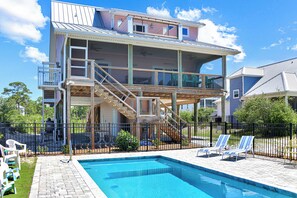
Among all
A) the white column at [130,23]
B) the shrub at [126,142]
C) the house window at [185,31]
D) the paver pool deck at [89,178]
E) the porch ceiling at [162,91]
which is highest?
the house window at [185,31]

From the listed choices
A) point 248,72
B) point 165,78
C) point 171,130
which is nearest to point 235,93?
point 248,72

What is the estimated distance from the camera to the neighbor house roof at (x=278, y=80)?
2528cm

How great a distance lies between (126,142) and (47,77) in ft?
27.6

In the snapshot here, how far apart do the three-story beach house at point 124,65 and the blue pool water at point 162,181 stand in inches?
153

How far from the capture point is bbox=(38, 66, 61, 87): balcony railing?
1744 cm

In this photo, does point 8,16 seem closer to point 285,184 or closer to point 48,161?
point 48,161

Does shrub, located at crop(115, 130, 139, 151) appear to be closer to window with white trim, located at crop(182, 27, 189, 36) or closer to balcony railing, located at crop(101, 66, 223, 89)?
balcony railing, located at crop(101, 66, 223, 89)

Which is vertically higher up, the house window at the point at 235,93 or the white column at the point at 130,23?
the white column at the point at 130,23

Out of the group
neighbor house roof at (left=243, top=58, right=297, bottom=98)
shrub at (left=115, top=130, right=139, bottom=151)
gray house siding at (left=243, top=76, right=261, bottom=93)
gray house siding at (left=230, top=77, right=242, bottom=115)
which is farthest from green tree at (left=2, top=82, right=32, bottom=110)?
shrub at (left=115, top=130, right=139, bottom=151)

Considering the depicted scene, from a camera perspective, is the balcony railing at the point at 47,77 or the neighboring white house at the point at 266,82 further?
the neighboring white house at the point at 266,82

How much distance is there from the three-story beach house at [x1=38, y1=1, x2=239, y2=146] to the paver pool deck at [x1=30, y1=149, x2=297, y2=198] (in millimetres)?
4324

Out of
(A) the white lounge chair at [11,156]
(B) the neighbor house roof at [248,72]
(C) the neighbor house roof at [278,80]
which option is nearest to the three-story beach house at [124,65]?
(A) the white lounge chair at [11,156]

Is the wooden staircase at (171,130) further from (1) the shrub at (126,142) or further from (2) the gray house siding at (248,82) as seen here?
(2) the gray house siding at (248,82)

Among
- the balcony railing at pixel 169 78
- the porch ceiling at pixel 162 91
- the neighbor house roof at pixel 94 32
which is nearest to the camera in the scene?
the neighbor house roof at pixel 94 32
